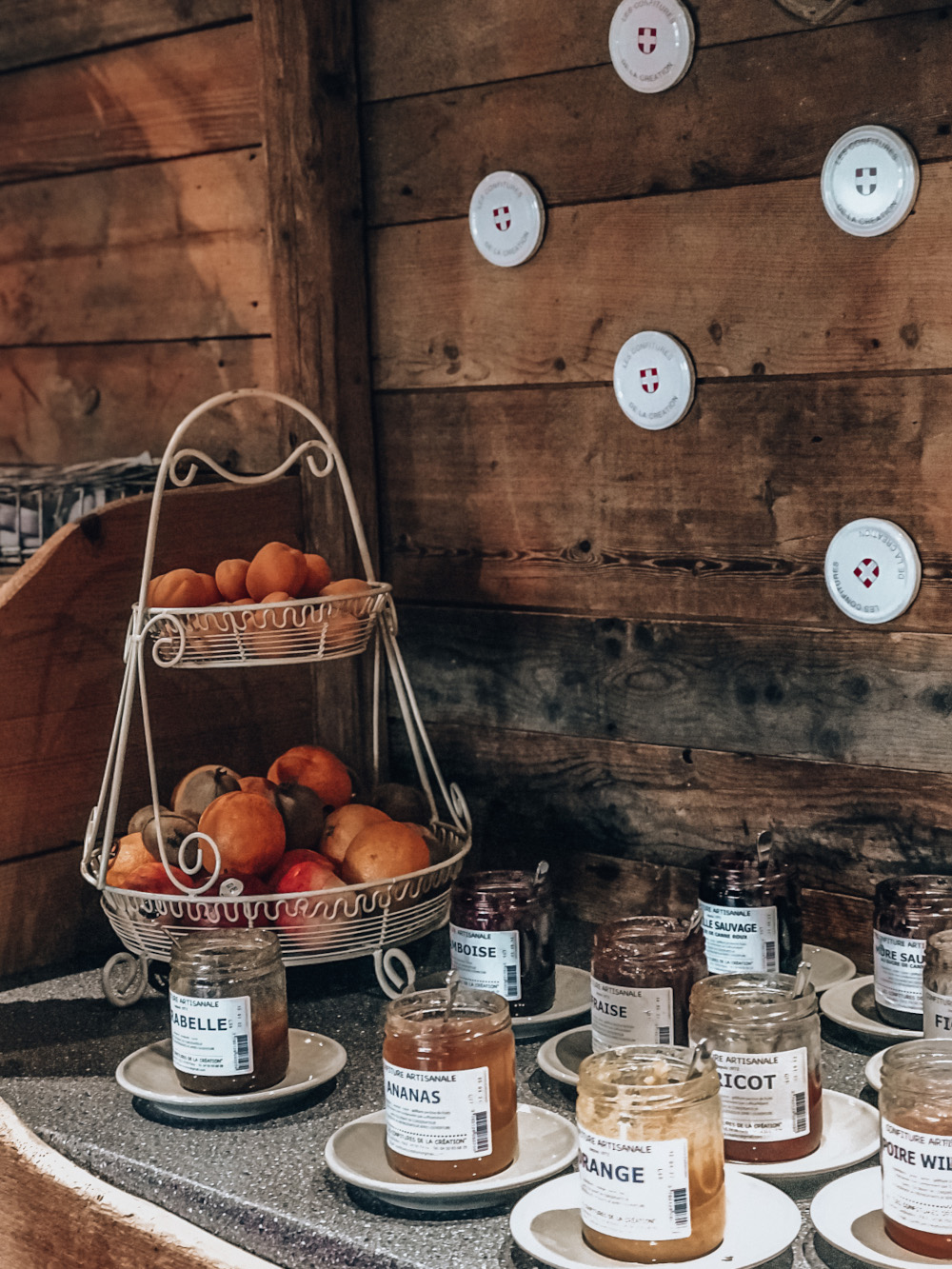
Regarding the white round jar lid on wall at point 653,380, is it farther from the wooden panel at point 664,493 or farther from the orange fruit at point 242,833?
the orange fruit at point 242,833

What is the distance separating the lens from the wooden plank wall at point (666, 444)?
1.46m

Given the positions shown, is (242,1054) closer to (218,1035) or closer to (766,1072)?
(218,1035)

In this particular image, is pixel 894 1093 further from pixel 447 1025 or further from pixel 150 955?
Result: pixel 150 955

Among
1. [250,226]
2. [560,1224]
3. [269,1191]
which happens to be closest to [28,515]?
[250,226]

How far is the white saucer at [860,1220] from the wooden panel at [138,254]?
1.31 m

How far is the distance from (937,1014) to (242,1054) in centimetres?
56

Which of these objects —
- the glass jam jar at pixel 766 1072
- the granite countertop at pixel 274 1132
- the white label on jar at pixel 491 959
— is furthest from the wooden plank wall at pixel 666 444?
the glass jam jar at pixel 766 1072

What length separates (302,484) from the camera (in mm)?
1862

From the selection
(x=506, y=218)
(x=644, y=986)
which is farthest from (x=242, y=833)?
(x=506, y=218)

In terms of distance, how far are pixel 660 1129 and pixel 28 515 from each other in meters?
1.23

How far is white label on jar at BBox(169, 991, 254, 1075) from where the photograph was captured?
3.97ft

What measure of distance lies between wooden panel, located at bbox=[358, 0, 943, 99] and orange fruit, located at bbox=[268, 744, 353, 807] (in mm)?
799

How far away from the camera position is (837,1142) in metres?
1.09

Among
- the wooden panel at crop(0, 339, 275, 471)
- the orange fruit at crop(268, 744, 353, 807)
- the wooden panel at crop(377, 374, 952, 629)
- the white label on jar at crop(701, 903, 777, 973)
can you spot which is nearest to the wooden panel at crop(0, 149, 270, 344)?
the wooden panel at crop(0, 339, 275, 471)
